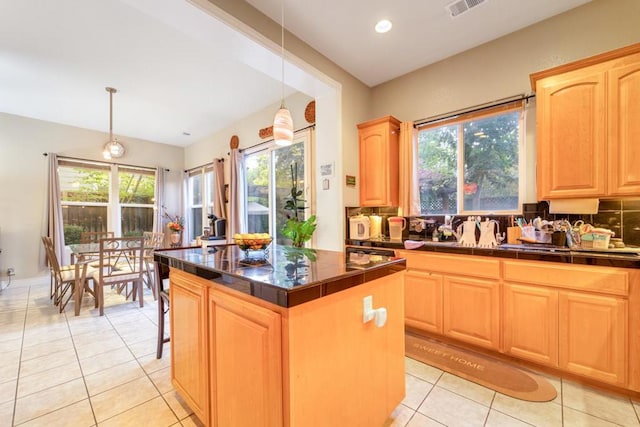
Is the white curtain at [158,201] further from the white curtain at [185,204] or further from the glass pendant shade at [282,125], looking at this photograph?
the glass pendant shade at [282,125]

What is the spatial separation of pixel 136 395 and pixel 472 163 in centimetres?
354

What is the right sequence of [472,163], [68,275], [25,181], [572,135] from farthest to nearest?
[25,181] < [68,275] < [472,163] < [572,135]

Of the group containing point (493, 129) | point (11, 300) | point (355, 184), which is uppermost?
point (493, 129)

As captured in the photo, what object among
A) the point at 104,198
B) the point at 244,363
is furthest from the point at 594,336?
the point at 104,198

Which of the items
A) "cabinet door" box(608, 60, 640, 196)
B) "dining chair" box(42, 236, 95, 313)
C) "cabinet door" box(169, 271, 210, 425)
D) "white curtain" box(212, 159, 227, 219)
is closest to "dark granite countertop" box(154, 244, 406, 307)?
"cabinet door" box(169, 271, 210, 425)

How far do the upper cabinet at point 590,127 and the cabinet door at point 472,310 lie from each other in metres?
0.88

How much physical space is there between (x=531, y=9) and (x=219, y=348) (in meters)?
3.39

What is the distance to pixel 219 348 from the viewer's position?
1.26 m

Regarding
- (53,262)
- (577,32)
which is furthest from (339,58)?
(53,262)

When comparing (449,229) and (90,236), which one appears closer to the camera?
(449,229)

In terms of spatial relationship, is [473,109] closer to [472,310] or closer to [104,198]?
[472,310]

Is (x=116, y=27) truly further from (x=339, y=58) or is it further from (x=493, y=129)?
(x=493, y=129)

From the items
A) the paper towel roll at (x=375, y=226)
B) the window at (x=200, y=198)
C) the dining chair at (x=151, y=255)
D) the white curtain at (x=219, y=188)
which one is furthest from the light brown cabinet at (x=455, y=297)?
the window at (x=200, y=198)

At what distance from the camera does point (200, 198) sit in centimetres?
629
